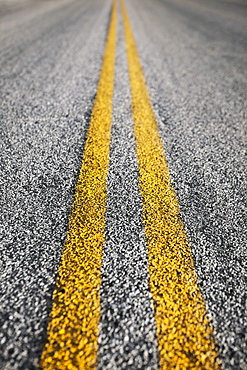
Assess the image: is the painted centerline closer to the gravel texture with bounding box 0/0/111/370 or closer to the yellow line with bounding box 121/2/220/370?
the yellow line with bounding box 121/2/220/370

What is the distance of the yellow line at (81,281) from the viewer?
785 mm

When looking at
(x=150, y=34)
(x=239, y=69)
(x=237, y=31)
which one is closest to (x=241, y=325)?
(x=239, y=69)

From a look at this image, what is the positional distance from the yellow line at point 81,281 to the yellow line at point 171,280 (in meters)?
0.21

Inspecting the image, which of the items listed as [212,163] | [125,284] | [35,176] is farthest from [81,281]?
[212,163]

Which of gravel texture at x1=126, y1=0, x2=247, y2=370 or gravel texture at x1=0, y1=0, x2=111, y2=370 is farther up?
gravel texture at x1=0, y1=0, x2=111, y2=370

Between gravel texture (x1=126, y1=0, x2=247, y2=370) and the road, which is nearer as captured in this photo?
the road

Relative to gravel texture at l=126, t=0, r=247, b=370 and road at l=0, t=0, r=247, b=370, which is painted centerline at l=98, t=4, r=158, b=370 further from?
gravel texture at l=126, t=0, r=247, b=370

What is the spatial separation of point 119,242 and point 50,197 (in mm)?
454

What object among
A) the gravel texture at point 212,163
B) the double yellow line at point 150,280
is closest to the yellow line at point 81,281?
the double yellow line at point 150,280

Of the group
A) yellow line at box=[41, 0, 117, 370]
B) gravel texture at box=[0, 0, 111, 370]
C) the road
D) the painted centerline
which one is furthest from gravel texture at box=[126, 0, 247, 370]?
gravel texture at box=[0, 0, 111, 370]

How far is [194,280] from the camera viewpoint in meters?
1.00

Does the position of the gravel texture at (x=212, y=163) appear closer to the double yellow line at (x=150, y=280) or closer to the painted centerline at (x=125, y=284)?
the double yellow line at (x=150, y=280)

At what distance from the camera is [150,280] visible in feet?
3.23

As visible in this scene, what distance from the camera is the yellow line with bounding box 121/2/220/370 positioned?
2.63 ft
